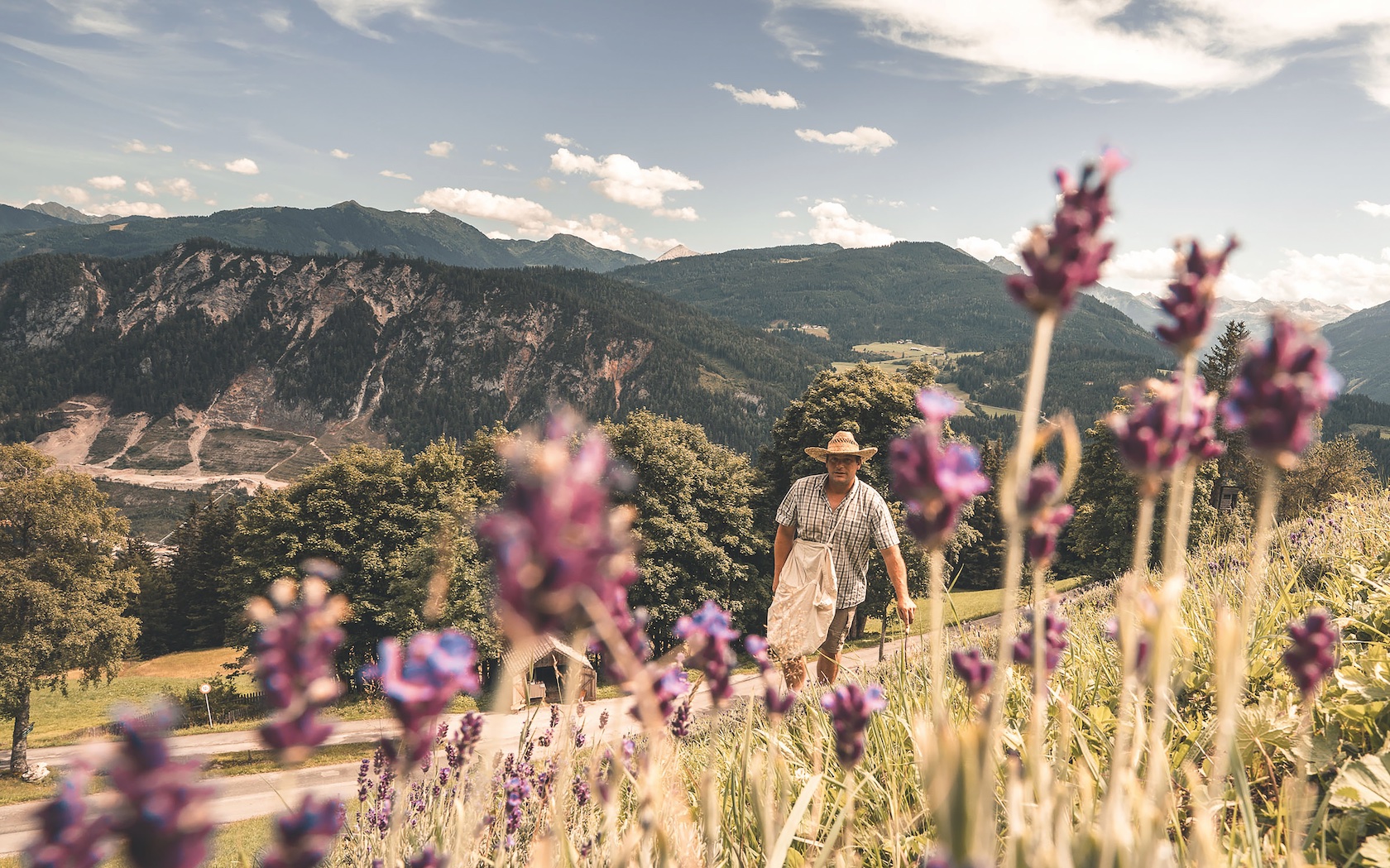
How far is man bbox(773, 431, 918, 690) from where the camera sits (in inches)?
278

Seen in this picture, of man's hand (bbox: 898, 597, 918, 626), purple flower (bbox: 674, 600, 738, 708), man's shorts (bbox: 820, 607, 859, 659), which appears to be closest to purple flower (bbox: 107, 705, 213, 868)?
purple flower (bbox: 674, 600, 738, 708)

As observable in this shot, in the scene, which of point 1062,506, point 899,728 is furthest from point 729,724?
point 1062,506

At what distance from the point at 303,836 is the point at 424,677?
0.82 feet

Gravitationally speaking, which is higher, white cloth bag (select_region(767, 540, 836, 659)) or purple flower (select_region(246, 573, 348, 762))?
purple flower (select_region(246, 573, 348, 762))

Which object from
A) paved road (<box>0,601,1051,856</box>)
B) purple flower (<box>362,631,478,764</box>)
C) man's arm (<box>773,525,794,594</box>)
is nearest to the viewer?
purple flower (<box>362,631,478,764</box>)

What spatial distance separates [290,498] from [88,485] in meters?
7.75

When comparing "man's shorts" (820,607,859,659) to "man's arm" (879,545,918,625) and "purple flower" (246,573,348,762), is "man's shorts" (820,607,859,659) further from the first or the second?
"purple flower" (246,573,348,762)

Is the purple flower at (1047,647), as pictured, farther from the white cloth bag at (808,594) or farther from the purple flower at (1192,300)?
the white cloth bag at (808,594)

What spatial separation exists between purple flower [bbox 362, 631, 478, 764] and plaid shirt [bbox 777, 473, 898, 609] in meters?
6.12

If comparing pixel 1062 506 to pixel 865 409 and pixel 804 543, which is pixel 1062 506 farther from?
pixel 865 409

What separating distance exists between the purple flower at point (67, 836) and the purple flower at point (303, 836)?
0.66 ft

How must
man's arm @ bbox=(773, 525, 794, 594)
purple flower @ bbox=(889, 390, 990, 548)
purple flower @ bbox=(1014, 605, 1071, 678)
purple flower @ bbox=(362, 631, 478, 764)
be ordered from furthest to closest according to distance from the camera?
man's arm @ bbox=(773, 525, 794, 594) < purple flower @ bbox=(1014, 605, 1071, 678) < purple flower @ bbox=(889, 390, 990, 548) < purple flower @ bbox=(362, 631, 478, 764)

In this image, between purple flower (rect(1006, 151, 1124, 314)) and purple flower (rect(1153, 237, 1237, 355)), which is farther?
purple flower (rect(1153, 237, 1237, 355))

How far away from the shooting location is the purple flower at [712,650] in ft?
5.63
